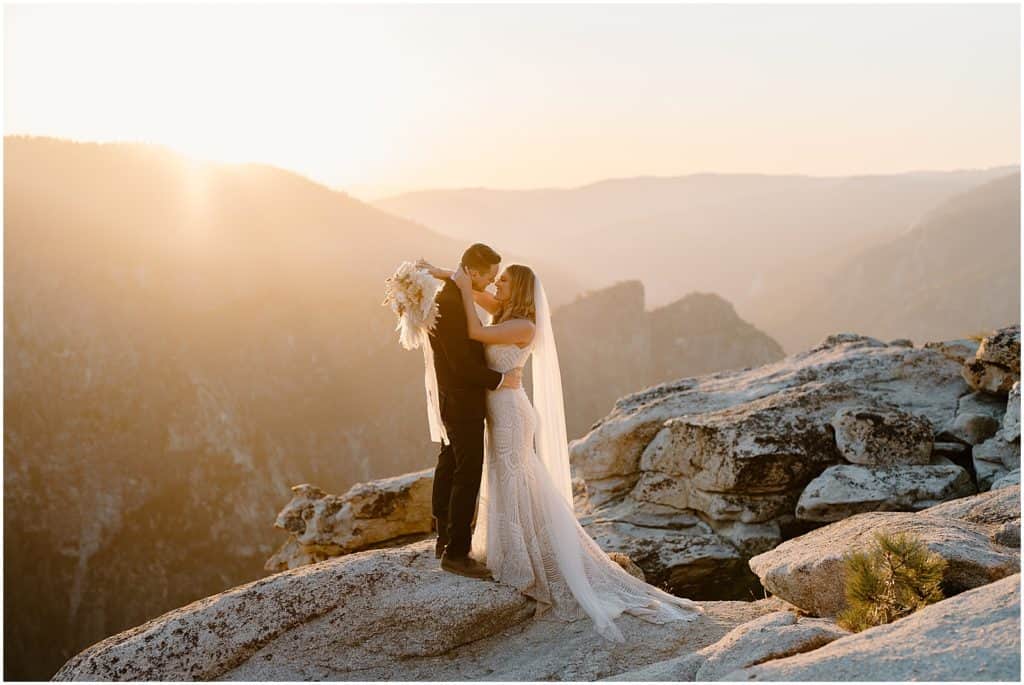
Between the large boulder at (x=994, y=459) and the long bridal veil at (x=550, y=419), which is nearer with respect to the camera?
the long bridal veil at (x=550, y=419)

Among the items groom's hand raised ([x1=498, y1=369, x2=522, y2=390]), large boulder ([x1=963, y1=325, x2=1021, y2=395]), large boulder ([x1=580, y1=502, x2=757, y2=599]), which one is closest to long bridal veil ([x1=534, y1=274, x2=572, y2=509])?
groom's hand raised ([x1=498, y1=369, x2=522, y2=390])

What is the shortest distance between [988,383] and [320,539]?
9.67 meters

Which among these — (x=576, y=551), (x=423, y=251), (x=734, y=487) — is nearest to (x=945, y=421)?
(x=734, y=487)

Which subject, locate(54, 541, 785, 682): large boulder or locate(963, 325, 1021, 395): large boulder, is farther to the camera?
locate(963, 325, 1021, 395): large boulder

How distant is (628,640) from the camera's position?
660cm

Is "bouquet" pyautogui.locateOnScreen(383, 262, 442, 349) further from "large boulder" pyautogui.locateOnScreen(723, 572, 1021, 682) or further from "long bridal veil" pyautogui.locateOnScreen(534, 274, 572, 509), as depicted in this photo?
"large boulder" pyautogui.locateOnScreen(723, 572, 1021, 682)

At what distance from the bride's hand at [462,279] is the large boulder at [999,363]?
7.78m

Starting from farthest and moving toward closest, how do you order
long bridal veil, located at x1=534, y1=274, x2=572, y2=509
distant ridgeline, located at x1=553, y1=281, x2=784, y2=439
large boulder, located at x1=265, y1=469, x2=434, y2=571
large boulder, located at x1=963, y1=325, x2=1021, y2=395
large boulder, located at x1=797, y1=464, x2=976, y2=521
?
1. distant ridgeline, located at x1=553, y1=281, x2=784, y2=439
2. large boulder, located at x1=265, y1=469, x2=434, y2=571
3. large boulder, located at x1=963, y1=325, x2=1021, y2=395
4. large boulder, located at x1=797, y1=464, x2=976, y2=521
5. long bridal veil, located at x1=534, y1=274, x2=572, y2=509

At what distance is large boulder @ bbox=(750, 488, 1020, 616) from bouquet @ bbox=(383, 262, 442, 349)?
364cm

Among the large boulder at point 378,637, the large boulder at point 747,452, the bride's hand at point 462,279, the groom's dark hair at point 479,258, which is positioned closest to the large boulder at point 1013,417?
the large boulder at point 747,452

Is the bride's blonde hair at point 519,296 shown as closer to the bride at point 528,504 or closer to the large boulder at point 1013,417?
the bride at point 528,504

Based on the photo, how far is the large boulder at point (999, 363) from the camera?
424 inches

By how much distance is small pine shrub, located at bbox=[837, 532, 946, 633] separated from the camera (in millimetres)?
5668

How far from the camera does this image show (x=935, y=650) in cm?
424
